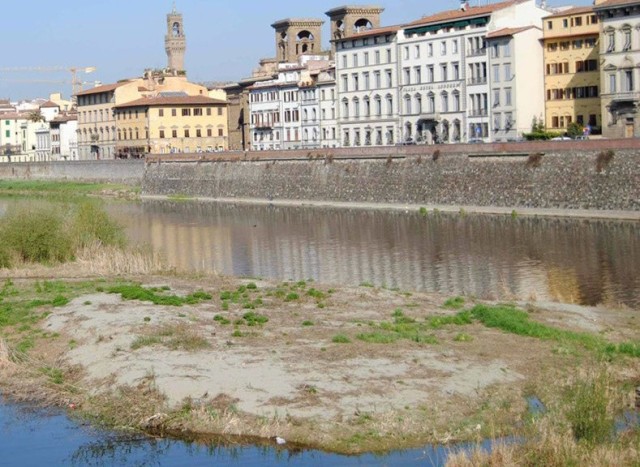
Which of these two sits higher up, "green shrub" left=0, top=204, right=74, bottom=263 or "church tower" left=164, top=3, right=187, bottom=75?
"church tower" left=164, top=3, right=187, bottom=75

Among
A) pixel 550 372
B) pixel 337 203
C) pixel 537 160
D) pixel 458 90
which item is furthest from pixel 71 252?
pixel 458 90

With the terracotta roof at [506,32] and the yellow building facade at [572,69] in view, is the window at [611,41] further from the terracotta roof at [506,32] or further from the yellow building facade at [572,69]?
the terracotta roof at [506,32]

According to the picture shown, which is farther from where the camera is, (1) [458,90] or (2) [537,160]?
(1) [458,90]

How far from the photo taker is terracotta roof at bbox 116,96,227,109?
4692 inches

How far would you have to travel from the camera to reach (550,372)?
23.2 m

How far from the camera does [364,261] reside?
47062mm

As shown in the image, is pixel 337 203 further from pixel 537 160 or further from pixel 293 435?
pixel 293 435

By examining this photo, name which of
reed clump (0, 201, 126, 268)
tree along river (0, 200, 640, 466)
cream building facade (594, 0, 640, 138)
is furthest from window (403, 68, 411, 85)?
reed clump (0, 201, 126, 268)

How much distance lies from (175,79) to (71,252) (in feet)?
294

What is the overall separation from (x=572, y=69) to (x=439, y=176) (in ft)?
42.8

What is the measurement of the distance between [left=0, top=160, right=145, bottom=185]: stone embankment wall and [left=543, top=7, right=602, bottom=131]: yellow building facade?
4163cm

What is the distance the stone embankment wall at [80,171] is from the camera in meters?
109

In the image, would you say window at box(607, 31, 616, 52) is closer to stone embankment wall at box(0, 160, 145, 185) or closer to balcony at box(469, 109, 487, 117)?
balcony at box(469, 109, 487, 117)

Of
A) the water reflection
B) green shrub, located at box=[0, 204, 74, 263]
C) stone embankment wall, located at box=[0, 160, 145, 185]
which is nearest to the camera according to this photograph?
the water reflection
